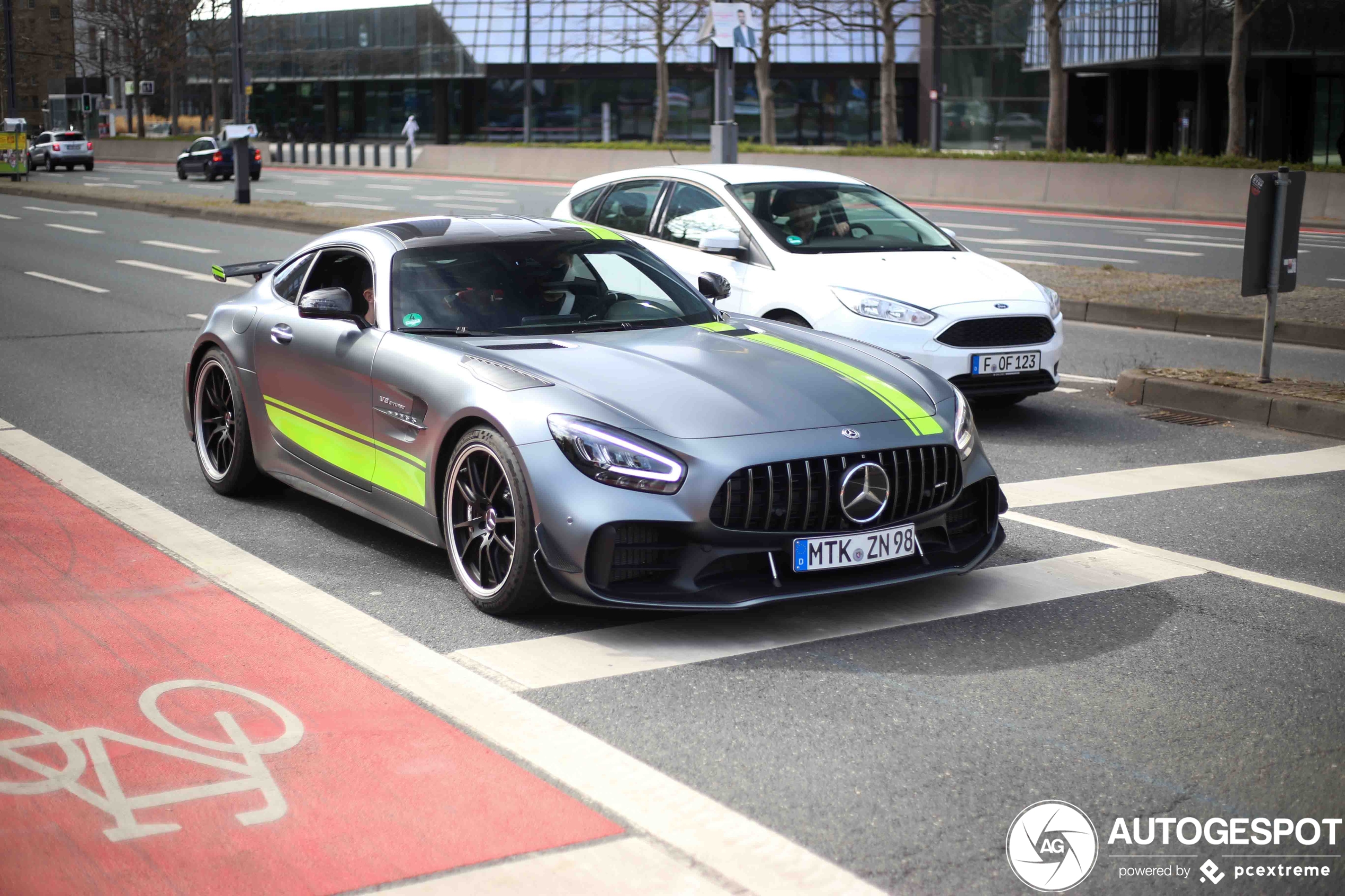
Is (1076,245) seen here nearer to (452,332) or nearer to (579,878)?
(452,332)

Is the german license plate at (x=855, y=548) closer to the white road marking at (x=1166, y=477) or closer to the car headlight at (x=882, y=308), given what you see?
the white road marking at (x=1166, y=477)

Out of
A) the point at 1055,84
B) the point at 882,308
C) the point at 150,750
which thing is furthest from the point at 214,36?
the point at 150,750

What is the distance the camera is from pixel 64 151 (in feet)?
191

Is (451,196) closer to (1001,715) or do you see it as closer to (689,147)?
(689,147)

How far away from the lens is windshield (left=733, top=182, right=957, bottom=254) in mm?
9969

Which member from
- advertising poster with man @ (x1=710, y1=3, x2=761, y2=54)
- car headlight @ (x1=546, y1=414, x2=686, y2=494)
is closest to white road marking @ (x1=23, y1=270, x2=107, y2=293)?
advertising poster with man @ (x1=710, y1=3, x2=761, y2=54)

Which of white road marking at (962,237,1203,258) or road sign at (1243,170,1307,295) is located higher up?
road sign at (1243,170,1307,295)

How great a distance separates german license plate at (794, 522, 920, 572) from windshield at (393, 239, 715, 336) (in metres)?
1.62

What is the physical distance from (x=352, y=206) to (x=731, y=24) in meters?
14.9

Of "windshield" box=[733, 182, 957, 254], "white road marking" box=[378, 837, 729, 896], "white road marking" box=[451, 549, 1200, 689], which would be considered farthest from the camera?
"windshield" box=[733, 182, 957, 254]

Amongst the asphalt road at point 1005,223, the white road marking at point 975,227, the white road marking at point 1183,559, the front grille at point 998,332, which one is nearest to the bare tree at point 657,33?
the asphalt road at point 1005,223

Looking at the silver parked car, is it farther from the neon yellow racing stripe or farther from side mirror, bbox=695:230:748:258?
the neon yellow racing stripe

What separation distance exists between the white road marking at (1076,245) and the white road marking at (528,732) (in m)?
17.0

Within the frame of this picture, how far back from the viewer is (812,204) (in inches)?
404
